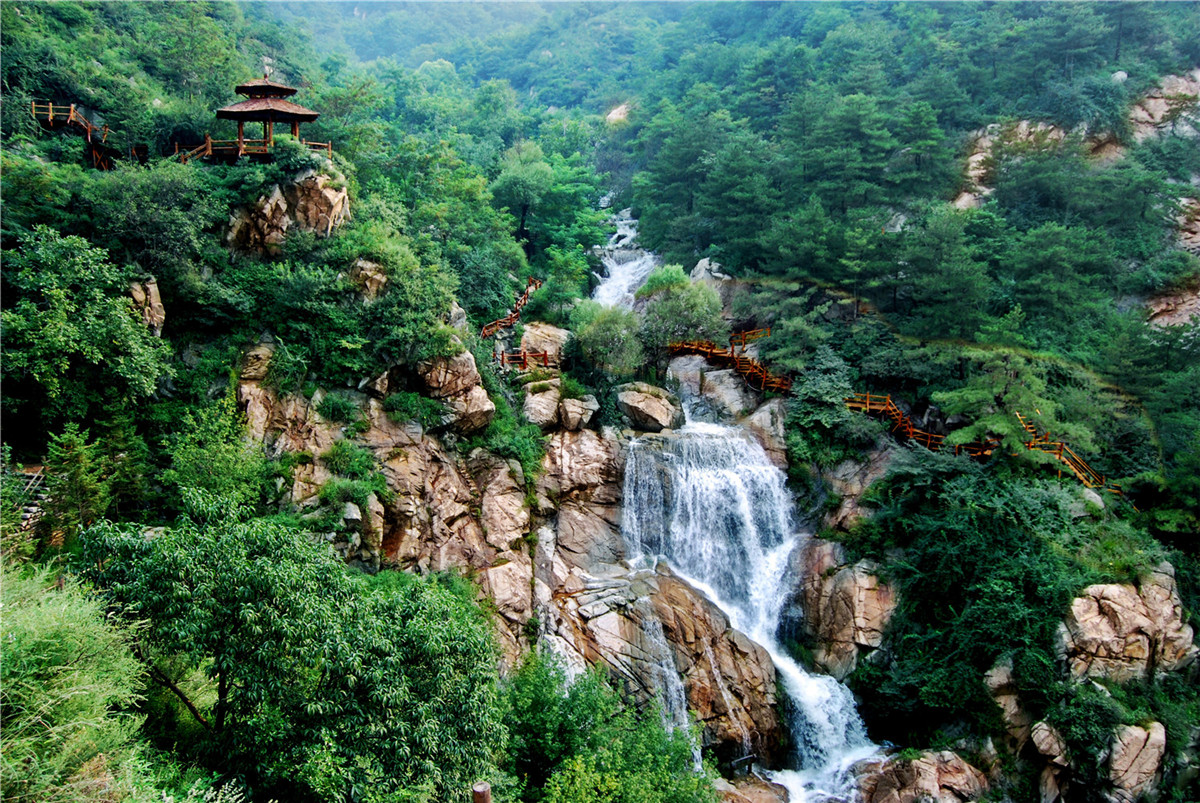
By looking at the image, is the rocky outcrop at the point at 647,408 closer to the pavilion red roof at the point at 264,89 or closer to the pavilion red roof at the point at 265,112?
the pavilion red roof at the point at 265,112

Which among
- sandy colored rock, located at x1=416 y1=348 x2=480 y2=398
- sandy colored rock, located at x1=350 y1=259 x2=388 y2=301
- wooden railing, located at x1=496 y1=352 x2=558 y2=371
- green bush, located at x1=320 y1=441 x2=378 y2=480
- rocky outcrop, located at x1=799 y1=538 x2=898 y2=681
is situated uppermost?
sandy colored rock, located at x1=350 y1=259 x2=388 y2=301

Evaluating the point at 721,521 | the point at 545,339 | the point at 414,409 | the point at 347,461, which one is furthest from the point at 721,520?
the point at 347,461

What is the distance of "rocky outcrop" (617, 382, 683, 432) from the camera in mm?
24781

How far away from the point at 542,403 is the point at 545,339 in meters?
4.32

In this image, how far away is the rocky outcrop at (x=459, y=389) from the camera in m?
21.7

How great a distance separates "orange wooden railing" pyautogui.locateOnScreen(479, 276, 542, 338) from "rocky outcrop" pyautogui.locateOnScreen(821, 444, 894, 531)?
13616 mm

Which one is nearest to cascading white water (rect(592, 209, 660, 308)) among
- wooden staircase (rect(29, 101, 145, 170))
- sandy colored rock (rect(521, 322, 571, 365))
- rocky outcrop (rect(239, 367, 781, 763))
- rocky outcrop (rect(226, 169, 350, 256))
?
sandy colored rock (rect(521, 322, 571, 365))

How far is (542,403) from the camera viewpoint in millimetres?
24125

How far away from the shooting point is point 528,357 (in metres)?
26.2

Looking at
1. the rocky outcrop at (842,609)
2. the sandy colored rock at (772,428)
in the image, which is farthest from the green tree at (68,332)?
the rocky outcrop at (842,609)

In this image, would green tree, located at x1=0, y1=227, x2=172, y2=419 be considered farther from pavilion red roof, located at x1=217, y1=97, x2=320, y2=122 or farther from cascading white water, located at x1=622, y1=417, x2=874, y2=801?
cascading white water, located at x1=622, y1=417, x2=874, y2=801

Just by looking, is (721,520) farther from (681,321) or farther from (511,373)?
(511,373)

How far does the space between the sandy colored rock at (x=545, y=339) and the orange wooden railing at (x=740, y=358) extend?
14.6 ft

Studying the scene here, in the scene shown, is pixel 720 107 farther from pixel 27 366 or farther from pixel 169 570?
pixel 169 570
